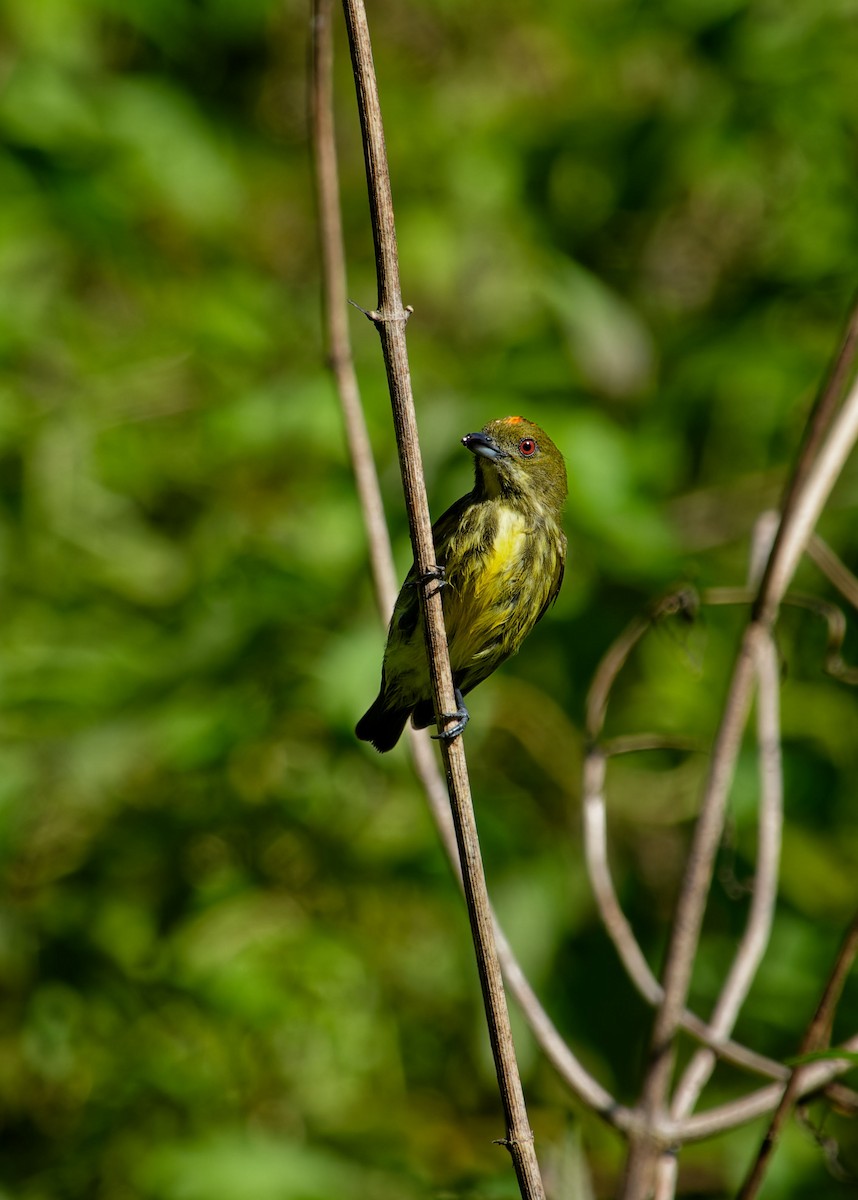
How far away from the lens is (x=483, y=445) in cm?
301

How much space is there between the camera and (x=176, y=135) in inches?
189

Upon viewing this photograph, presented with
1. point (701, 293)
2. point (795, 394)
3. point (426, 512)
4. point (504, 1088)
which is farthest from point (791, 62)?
point (504, 1088)

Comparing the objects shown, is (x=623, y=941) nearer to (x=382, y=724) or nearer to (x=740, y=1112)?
(x=740, y=1112)

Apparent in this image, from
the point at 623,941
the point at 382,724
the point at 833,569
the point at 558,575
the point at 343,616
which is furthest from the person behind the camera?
the point at 343,616

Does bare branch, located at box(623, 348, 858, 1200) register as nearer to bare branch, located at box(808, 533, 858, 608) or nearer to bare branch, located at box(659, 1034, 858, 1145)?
bare branch, located at box(659, 1034, 858, 1145)

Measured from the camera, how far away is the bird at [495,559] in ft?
10.6

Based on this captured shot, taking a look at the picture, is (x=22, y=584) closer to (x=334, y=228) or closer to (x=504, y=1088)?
(x=334, y=228)

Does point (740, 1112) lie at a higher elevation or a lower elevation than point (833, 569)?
lower

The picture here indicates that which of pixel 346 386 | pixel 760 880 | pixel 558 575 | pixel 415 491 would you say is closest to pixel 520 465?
pixel 558 575

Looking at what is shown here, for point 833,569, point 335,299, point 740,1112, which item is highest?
point 335,299

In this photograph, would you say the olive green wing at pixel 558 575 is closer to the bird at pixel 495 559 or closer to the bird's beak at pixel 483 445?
the bird at pixel 495 559

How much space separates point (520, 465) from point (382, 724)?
84 cm

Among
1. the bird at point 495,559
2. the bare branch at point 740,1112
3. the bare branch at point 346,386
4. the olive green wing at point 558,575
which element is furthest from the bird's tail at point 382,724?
the bare branch at point 740,1112

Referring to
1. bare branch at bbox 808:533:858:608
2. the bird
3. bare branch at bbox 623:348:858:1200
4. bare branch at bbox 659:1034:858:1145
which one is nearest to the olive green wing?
the bird
